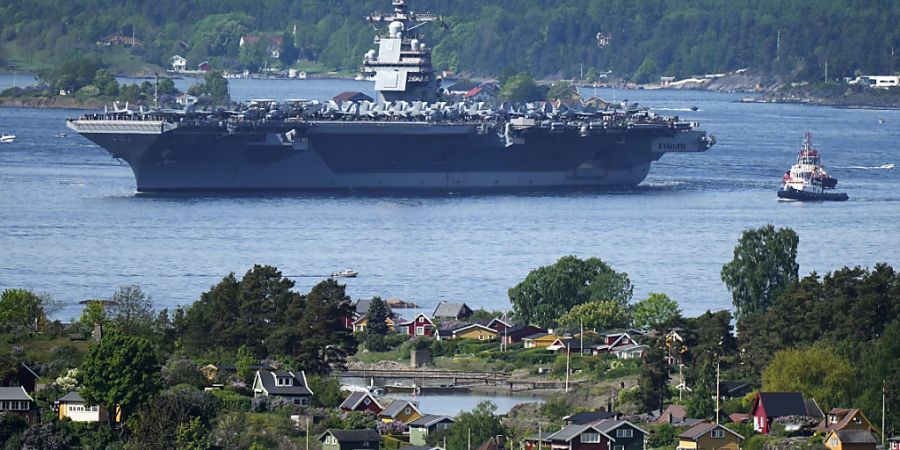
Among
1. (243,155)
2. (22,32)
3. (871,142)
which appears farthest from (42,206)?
(22,32)

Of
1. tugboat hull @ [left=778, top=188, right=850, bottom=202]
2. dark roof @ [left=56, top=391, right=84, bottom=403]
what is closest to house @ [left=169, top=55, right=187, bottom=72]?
tugboat hull @ [left=778, top=188, right=850, bottom=202]

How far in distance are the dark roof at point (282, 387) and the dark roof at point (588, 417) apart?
439 cm

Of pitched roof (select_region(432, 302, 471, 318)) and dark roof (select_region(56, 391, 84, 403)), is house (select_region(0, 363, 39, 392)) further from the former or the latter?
pitched roof (select_region(432, 302, 471, 318))

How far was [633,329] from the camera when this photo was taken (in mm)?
51062

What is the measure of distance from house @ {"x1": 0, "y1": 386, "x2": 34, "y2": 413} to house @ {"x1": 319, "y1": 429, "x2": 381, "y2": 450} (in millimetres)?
4538

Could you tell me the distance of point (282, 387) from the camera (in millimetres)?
39000

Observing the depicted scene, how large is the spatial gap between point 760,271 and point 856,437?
16806mm

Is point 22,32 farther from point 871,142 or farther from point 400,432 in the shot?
point 400,432

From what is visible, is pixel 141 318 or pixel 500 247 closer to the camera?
pixel 141 318

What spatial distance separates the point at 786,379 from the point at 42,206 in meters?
37.8

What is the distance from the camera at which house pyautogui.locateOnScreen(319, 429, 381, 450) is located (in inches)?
1346

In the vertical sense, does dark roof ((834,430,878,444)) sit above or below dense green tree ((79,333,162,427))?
below

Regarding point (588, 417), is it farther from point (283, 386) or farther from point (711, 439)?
point (283, 386)

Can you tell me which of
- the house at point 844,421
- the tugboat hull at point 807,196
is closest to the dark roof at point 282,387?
the house at point 844,421
